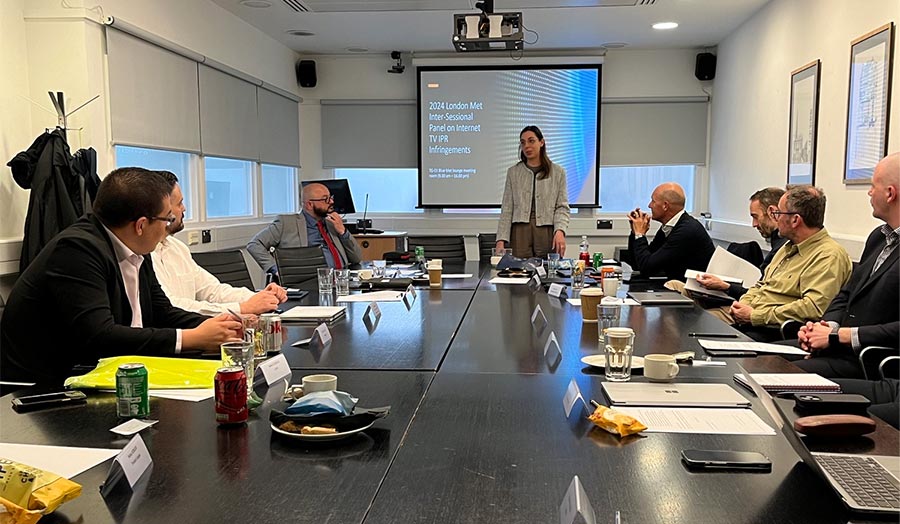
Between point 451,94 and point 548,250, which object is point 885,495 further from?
point 451,94

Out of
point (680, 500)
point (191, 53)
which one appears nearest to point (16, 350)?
point (680, 500)

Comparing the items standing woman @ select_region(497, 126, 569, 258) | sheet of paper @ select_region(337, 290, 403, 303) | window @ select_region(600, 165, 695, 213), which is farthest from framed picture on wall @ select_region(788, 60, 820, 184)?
sheet of paper @ select_region(337, 290, 403, 303)

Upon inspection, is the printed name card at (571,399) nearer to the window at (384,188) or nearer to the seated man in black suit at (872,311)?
the seated man in black suit at (872,311)

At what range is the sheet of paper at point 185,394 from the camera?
158cm

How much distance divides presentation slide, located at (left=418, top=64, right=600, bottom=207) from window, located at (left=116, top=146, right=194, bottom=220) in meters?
2.65

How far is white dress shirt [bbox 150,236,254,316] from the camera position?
2.92m

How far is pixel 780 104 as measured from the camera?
5.16 m

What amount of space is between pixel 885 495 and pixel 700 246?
3459mm

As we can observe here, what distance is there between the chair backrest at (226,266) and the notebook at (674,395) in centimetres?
268

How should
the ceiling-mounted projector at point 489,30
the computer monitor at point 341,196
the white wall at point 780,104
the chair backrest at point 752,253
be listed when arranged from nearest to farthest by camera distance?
the white wall at point 780,104 → the ceiling-mounted projector at point 489,30 → the chair backrest at point 752,253 → the computer monitor at point 341,196

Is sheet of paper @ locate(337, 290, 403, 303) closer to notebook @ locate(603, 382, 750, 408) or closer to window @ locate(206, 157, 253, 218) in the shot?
notebook @ locate(603, 382, 750, 408)

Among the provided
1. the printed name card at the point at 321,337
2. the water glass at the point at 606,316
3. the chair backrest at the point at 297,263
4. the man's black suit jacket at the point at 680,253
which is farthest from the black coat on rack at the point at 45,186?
the man's black suit jacket at the point at 680,253

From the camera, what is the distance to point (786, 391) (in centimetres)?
162

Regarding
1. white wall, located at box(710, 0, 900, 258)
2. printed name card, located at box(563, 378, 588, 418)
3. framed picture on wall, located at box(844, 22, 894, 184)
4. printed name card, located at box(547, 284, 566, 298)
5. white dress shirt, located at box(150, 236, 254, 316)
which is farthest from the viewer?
white wall, located at box(710, 0, 900, 258)
